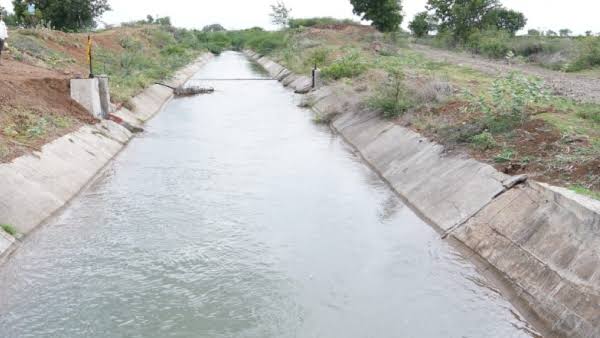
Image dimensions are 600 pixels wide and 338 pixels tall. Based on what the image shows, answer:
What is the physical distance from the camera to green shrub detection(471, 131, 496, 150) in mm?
11078

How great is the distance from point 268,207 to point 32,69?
11494 mm

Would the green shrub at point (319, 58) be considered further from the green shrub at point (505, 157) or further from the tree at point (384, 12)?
the green shrub at point (505, 157)

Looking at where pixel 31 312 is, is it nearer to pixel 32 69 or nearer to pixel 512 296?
pixel 512 296

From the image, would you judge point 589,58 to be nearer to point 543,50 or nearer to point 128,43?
point 543,50

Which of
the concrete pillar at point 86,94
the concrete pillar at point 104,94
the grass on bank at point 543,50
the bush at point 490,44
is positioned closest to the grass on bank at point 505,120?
the grass on bank at point 543,50

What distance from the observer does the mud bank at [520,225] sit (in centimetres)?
661

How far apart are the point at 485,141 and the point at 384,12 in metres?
40.2

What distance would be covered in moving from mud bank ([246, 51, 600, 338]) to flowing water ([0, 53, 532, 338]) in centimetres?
40

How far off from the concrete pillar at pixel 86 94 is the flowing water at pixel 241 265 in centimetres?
301

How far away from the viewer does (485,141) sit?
1121cm

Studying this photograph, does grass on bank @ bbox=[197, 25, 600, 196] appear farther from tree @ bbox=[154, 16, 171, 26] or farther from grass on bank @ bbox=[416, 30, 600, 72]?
tree @ bbox=[154, 16, 171, 26]

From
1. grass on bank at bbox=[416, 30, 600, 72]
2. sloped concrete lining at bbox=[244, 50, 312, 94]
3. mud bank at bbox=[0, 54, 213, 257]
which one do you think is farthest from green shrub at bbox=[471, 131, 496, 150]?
sloped concrete lining at bbox=[244, 50, 312, 94]

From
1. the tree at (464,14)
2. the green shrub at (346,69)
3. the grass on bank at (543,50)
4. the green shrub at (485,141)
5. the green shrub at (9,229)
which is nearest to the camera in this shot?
the green shrub at (9,229)

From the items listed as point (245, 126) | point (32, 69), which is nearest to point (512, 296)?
point (245, 126)
